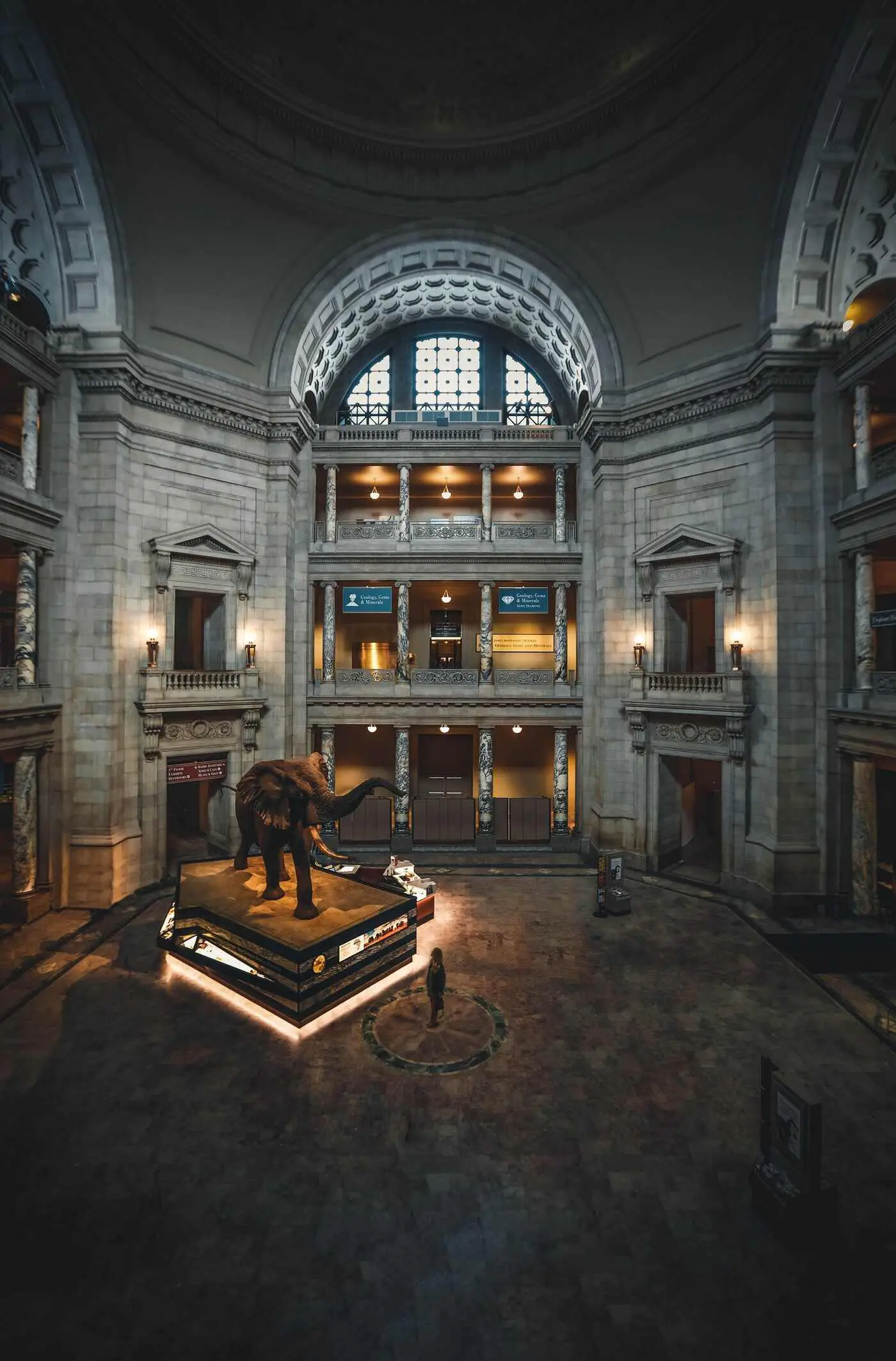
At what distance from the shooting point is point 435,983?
986 cm

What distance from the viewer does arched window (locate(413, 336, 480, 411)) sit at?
77.9 feet

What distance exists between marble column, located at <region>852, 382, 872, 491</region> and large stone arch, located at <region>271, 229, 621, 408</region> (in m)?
6.70

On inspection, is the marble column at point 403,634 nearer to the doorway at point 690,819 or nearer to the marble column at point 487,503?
the marble column at point 487,503

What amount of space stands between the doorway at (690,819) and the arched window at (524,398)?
540 inches

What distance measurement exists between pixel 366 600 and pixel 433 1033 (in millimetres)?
13679

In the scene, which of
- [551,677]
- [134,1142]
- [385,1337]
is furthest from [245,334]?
[385,1337]

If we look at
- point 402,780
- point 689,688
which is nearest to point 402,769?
point 402,780

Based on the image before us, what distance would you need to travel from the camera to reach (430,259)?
796 inches

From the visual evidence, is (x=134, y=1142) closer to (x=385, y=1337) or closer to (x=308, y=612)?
(x=385, y=1337)

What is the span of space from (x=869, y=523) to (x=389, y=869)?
45.0 ft

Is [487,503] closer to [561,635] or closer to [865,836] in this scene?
[561,635]

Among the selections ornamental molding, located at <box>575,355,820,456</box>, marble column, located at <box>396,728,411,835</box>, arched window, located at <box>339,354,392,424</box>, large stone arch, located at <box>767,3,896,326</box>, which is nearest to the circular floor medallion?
marble column, located at <box>396,728,411,835</box>

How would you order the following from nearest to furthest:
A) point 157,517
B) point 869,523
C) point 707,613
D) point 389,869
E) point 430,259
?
1. point 869,523
2. point 389,869
3. point 157,517
4. point 430,259
5. point 707,613

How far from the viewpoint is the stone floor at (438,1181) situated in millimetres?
5520
